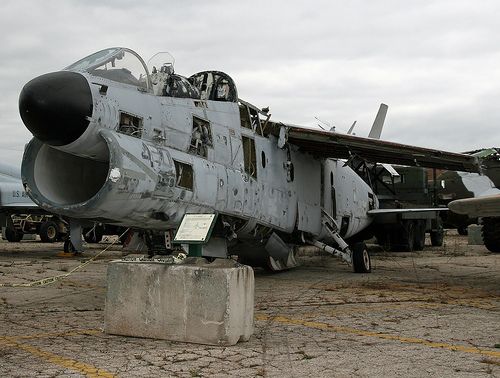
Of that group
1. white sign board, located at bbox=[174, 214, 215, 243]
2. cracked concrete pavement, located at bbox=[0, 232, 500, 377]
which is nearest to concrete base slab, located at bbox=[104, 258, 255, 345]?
cracked concrete pavement, located at bbox=[0, 232, 500, 377]

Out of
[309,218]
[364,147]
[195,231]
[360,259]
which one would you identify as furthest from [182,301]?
[360,259]

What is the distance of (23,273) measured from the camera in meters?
13.2

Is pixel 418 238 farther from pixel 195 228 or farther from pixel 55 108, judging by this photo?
pixel 55 108

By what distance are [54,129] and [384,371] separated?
13.4 feet

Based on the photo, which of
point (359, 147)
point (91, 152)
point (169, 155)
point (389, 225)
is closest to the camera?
point (91, 152)

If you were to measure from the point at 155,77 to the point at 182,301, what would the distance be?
12.0 feet

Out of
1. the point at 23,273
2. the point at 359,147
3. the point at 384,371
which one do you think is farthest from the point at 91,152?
the point at 23,273

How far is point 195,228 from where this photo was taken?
5.70 meters

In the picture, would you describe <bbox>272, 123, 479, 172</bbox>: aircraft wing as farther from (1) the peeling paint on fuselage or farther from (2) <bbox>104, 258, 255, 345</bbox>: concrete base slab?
(2) <bbox>104, 258, 255, 345</bbox>: concrete base slab

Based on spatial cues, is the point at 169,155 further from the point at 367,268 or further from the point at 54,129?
the point at 367,268

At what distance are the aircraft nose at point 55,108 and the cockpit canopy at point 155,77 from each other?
2.07ft

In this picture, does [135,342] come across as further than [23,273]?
No

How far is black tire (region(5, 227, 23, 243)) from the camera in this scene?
27.5m

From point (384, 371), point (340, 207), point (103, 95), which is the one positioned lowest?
point (384, 371)
